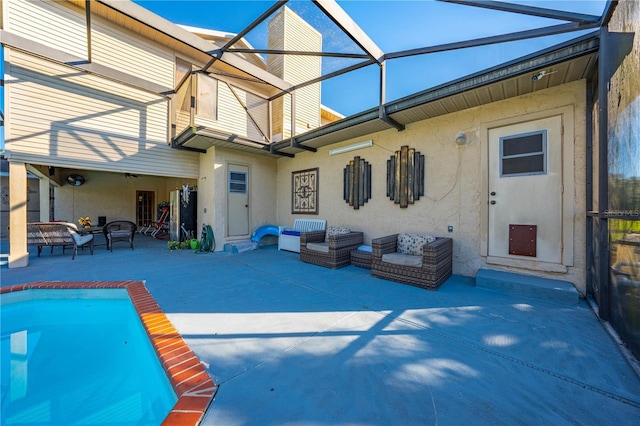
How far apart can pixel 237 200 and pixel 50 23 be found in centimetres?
593

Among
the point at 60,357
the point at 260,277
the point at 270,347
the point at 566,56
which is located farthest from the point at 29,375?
the point at 566,56

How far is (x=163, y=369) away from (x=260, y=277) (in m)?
2.55

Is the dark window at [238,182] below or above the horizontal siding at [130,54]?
below

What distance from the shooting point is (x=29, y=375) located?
2178mm

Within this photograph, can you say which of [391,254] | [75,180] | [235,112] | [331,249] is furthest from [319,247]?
[75,180]

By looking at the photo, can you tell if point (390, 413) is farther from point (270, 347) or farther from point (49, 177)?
point (49, 177)

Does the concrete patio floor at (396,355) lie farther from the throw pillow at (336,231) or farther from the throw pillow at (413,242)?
the throw pillow at (336,231)

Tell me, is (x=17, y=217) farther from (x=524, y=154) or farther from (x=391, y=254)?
(x=524, y=154)

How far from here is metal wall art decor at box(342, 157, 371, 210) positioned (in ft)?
19.5

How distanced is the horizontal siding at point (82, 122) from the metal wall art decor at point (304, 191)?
135 inches

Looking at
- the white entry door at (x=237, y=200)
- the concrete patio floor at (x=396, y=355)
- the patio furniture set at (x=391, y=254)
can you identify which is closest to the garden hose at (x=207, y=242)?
the white entry door at (x=237, y=200)

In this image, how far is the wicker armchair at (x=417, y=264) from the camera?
381 cm

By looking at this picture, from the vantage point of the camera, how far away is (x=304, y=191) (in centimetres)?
754

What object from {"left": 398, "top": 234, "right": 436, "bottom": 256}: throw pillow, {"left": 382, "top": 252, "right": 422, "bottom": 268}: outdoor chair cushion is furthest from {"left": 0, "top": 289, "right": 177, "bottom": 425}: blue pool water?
{"left": 398, "top": 234, "right": 436, "bottom": 256}: throw pillow
